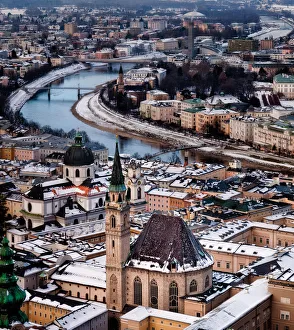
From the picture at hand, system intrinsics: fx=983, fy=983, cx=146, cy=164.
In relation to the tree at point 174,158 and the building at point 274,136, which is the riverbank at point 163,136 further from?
the tree at point 174,158

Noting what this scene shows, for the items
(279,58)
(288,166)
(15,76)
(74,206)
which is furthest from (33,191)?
(279,58)

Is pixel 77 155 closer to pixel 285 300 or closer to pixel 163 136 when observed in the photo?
pixel 285 300

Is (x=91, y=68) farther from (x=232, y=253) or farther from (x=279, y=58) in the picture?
(x=232, y=253)

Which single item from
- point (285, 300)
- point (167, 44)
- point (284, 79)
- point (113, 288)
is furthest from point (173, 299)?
point (167, 44)

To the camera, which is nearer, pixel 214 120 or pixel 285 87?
pixel 214 120

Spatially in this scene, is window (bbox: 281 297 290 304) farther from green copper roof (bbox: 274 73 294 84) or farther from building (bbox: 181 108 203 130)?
green copper roof (bbox: 274 73 294 84)

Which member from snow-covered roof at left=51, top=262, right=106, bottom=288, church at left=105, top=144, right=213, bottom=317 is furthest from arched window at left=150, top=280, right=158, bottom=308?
snow-covered roof at left=51, top=262, right=106, bottom=288
